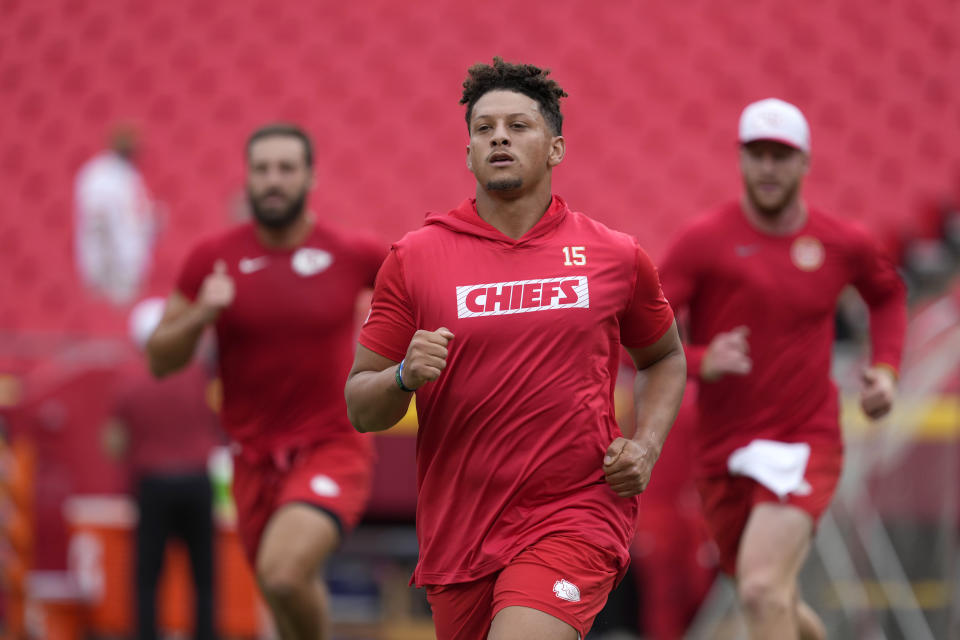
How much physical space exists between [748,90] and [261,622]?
8375mm

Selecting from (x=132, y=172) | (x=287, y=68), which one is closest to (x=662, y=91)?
(x=287, y=68)

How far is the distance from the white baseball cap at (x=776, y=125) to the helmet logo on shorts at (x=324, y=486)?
2306mm

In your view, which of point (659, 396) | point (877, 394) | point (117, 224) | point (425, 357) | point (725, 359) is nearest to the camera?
point (425, 357)

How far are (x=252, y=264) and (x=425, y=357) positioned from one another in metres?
2.55

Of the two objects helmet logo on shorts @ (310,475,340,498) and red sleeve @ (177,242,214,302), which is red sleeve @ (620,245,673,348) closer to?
helmet logo on shorts @ (310,475,340,498)

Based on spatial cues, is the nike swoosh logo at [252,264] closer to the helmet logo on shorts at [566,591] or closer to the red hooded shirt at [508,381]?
the red hooded shirt at [508,381]

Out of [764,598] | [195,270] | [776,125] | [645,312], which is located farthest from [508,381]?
[195,270]

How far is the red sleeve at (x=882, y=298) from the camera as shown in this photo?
545 cm

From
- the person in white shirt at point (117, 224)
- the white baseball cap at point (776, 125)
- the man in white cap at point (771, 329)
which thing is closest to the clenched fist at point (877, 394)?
the man in white cap at point (771, 329)

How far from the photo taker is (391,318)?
12.2ft

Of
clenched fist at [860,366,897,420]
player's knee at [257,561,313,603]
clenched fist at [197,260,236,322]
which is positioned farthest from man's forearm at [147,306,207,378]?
clenched fist at [860,366,897,420]

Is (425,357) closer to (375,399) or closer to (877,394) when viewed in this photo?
(375,399)

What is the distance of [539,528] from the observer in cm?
368

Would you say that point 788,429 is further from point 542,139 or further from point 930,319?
point 930,319
